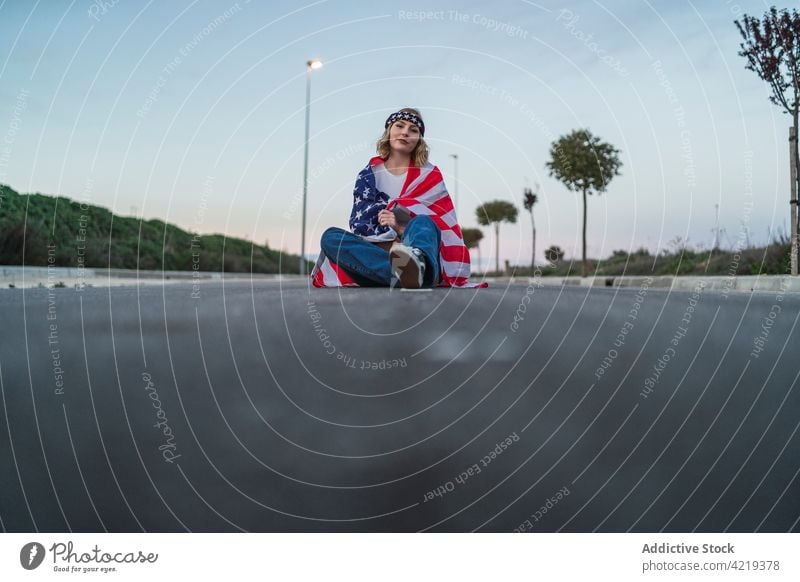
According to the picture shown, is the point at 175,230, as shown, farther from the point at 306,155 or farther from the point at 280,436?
the point at 280,436

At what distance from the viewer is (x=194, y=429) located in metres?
0.84

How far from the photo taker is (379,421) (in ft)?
2.87

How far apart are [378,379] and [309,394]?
5.0 inches

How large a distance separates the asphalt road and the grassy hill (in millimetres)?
237

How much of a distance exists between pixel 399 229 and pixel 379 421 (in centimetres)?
117

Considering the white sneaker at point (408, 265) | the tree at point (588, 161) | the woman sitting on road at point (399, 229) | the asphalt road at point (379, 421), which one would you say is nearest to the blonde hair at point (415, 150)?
the woman sitting on road at point (399, 229)

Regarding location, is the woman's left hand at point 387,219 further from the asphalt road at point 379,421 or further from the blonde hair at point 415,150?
the asphalt road at point 379,421

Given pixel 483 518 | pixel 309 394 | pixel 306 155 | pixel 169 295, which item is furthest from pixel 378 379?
pixel 306 155

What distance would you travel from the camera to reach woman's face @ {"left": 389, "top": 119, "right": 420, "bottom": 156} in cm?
215

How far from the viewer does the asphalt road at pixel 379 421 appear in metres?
0.73

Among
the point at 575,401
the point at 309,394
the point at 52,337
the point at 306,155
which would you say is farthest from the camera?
the point at 306,155

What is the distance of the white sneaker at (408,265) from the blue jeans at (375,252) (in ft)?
0.12

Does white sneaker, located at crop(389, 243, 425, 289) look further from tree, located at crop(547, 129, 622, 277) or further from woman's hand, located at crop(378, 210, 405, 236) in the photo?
tree, located at crop(547, 129, 622, 277)

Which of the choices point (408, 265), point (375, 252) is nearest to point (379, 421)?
point (408, 265)
